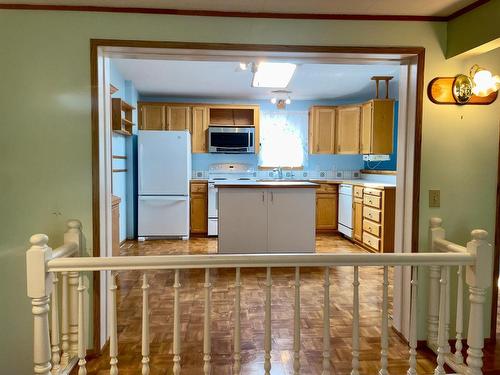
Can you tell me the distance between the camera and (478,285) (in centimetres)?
166

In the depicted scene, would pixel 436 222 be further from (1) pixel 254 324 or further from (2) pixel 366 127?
(2) pixel 366 127

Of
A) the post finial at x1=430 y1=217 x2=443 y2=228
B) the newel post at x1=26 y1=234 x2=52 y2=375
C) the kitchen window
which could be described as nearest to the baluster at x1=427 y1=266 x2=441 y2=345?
the post finial at x1=430 y1=217 x2=443 y2=228

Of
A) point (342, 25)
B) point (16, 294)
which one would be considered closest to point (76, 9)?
point (342, 25)

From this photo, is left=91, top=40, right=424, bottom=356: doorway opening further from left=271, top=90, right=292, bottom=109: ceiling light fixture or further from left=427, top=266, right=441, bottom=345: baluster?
left=271, top=90, right=292, bottom=109: ceiling light fixture

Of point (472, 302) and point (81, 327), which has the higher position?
point (472, 302)

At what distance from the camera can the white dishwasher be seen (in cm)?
553

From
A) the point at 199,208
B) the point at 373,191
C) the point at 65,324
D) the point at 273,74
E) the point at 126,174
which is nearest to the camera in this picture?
the point at 65,324

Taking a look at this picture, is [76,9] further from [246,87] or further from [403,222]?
[246,87]

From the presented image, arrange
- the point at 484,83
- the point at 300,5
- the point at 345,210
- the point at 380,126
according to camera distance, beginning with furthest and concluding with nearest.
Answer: the point at 345,210 < the point at 380,126 < the point at 484,83 < the point at 300,5

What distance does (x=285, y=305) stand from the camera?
10.1 ft

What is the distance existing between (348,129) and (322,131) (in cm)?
48

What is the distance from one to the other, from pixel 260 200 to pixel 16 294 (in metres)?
2.61

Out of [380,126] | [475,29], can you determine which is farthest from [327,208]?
[475,29]

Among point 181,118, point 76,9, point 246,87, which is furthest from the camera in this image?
point 181,118
